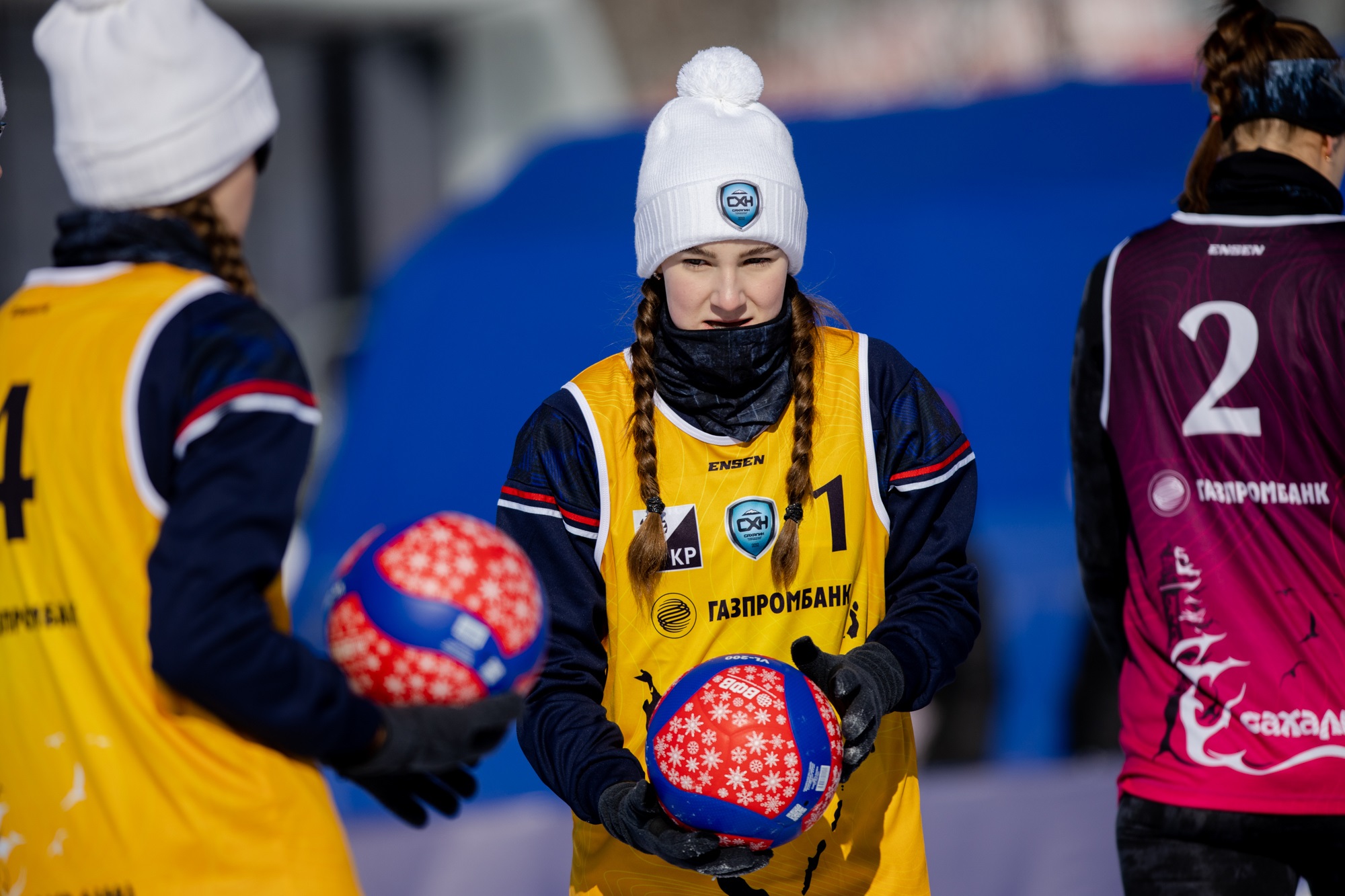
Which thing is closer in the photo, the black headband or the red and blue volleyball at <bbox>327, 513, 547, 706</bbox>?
the red and blue volleyball at <bbox>327, 513, 547, 706</bbox>

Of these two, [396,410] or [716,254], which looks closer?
[716,254]

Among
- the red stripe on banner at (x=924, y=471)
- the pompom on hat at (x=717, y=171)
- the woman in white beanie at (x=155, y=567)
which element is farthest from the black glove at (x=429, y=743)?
the pompom on hat at (x=717, y=171)

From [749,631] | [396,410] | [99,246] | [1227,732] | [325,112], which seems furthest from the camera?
[325,112]

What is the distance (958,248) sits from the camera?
6.98m

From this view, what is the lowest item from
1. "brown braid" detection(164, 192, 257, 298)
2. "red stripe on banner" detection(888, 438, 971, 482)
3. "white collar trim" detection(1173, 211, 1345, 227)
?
"red stripe on banner" detection(888, 438, 971, 482)

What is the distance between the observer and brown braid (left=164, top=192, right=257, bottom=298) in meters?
2.07

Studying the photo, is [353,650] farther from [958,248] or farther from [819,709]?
[958,248]

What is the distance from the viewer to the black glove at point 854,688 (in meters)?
2.24

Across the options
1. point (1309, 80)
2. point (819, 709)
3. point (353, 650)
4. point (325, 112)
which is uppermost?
point (325, 112)

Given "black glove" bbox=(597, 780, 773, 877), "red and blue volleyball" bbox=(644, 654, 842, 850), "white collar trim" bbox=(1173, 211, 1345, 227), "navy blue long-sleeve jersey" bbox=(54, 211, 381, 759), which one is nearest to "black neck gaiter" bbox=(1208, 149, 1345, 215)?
"white collar trim" bbox=(1173, 211, 1345, 227)

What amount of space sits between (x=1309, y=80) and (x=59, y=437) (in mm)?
2315

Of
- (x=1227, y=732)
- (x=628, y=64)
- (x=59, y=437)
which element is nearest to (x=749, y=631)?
(x=1227, y=732)

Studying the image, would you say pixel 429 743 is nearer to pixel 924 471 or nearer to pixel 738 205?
pixel 924 471

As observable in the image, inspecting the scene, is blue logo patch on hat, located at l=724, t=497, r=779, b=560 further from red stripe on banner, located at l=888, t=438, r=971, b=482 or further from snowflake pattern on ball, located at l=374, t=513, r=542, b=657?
snowflake pattern on ball, located at l=374, t=513, r=542, b=657
